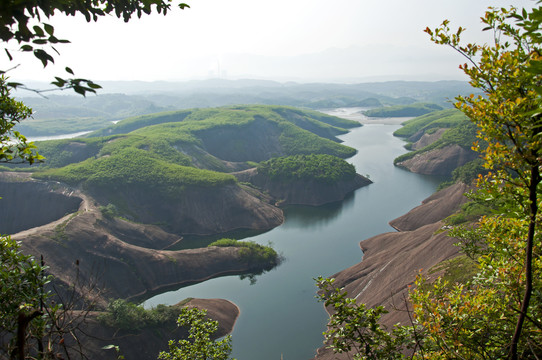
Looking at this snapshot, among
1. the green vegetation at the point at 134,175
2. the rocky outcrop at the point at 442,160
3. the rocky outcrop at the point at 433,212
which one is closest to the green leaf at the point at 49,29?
the rocky outcrop at the point at 433,212

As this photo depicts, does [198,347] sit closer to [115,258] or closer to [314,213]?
[115,258]

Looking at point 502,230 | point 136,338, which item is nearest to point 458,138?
point 136,338

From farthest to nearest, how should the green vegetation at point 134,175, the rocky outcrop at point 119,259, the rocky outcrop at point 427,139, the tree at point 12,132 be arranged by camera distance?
1. the rocky outcrop at point 427,139
2. the green vegetation at point 134,175
3. the rocky outcrop at point 119,259
4. the tree at point 12,132

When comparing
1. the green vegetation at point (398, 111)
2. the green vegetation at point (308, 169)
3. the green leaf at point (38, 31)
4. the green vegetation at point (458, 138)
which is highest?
the green leaf at point (38, 31)

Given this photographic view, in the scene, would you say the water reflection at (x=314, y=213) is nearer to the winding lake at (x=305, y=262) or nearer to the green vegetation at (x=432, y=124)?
the winding lake at (x=305, y=262)

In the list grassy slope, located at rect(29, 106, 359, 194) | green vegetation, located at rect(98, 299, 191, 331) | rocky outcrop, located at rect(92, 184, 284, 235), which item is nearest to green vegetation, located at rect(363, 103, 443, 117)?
grassy slope, located at rect(29, 106, 359, 194)

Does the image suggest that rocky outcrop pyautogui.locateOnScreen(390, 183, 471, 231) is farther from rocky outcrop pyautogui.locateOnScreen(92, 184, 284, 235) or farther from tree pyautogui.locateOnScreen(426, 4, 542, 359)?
tree pyautogui.locateOnScreen(426, 4, 542, 359)
